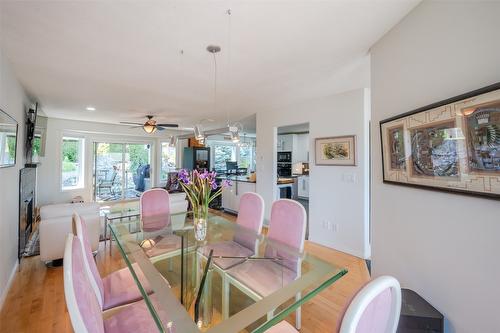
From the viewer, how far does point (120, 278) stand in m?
1.68

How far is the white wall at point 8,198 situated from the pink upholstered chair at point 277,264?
2.38 metres

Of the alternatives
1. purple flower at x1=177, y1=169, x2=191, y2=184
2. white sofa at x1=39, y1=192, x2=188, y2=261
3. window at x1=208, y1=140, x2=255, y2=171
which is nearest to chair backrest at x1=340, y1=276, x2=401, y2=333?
purple flower at x1=177, y1=169, x2=191, y2=184

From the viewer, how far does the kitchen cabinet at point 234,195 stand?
553 cm

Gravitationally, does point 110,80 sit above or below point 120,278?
above

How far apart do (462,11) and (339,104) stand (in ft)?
7.29

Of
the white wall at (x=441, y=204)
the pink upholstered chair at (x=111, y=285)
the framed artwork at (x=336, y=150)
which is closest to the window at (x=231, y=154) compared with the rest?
the framed artwork at (x=336, y=150)

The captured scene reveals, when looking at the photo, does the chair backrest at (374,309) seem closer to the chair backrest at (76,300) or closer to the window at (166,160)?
the chair backrest at (76,300)

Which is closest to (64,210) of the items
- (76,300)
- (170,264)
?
(170,264)

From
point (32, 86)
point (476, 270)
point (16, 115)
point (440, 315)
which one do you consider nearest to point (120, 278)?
point (440, 315)

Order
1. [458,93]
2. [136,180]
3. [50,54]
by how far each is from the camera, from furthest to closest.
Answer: [136,180] → [50,54] → [458,93]

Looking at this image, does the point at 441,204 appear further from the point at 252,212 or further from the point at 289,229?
the point at 252,212

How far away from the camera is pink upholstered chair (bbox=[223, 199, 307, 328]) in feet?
5.20

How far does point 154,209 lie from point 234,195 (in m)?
2.91

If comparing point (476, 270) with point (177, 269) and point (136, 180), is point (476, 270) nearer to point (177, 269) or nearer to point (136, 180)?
point (177, 269)
